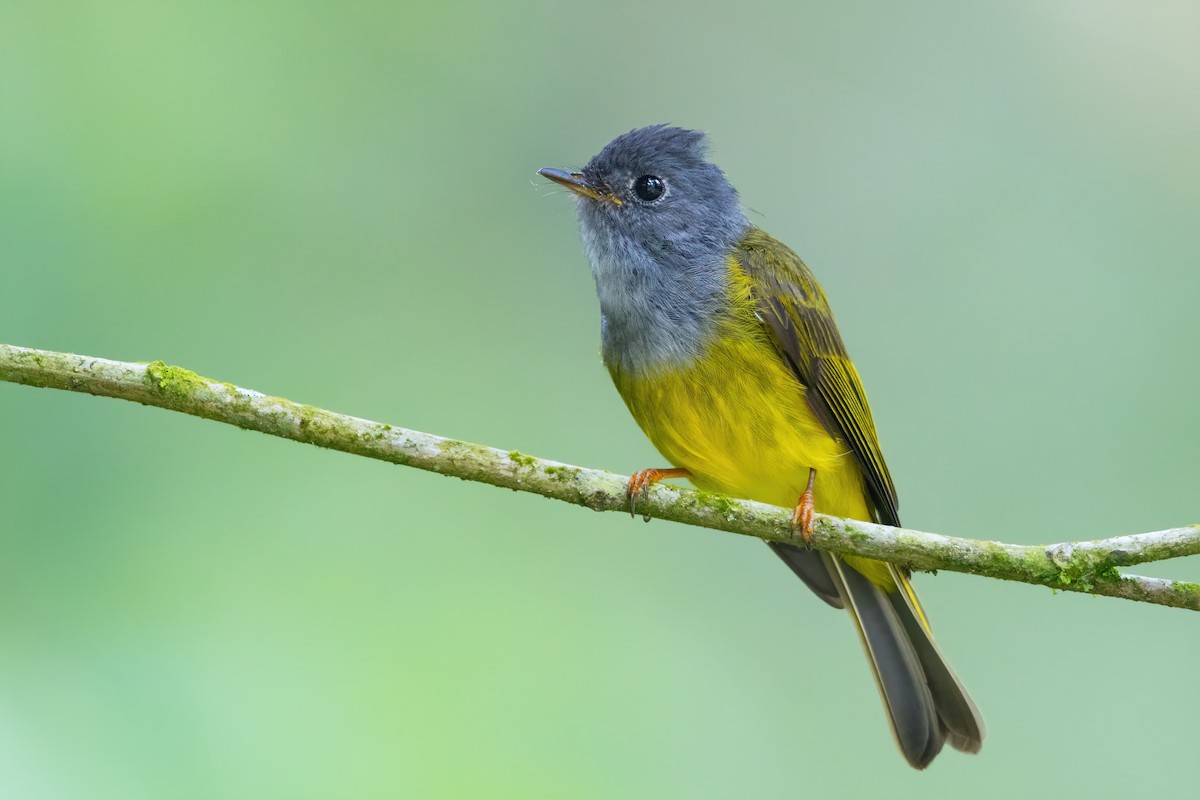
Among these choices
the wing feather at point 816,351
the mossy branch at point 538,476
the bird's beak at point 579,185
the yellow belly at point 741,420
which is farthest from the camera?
the bird's beak at point 579,185

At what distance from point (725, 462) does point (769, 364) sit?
0.98ft

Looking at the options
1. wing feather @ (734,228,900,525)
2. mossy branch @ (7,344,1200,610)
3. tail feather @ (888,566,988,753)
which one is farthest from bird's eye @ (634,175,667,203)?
tail feather @ (888,566,988,753)

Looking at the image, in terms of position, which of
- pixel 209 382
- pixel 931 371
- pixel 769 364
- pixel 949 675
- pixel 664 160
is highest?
pixel 664 160

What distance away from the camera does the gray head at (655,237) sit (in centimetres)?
307

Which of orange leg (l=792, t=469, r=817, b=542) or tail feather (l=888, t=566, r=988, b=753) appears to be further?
tail feather (l=888, t=566, r=988, b=753)

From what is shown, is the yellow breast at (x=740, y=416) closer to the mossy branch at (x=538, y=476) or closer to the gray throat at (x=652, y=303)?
the gray throat at (x=652, y=303)

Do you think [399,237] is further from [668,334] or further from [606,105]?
[668,334]

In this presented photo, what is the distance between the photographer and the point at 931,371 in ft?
12.4

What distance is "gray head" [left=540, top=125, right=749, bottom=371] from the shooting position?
10.1 feet

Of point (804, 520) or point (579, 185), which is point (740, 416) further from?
point (579, 185)

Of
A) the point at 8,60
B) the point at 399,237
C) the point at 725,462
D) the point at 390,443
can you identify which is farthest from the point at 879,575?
the point at 8,60

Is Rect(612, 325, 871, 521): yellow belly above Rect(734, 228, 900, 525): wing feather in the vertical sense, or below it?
below

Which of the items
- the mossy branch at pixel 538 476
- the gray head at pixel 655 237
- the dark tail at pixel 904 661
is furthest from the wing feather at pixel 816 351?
the mossy branch at pixel 538 476

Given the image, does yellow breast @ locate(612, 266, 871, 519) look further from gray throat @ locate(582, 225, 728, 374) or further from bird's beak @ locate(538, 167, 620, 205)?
bird's beak @ locate(538, 167, 620, 205)
